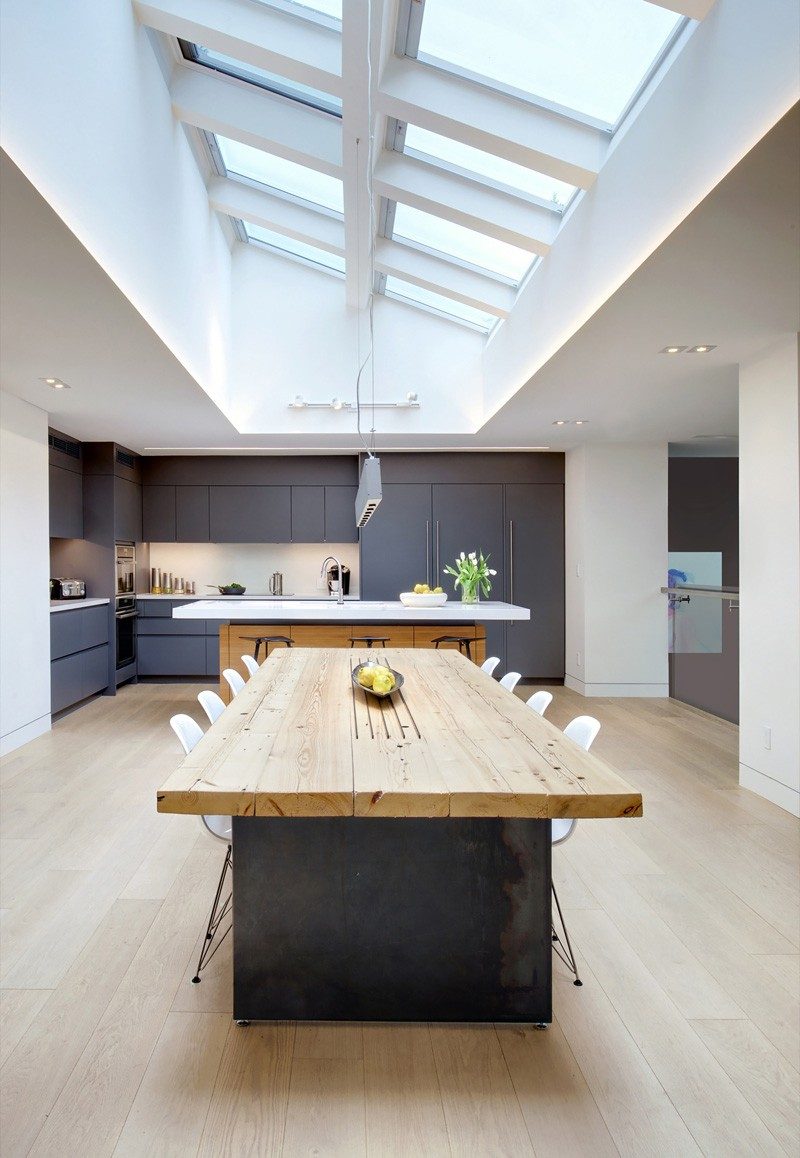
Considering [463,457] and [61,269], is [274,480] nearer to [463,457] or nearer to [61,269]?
[463,457]

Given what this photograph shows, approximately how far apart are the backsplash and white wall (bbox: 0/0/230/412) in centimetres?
339

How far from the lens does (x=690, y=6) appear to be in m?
2.31

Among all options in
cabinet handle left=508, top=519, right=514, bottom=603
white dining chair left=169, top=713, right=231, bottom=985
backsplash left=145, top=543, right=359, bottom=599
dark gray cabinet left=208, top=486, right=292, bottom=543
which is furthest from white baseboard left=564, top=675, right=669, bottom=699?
white dining chair left=169, top=713, right=231, bottom=985

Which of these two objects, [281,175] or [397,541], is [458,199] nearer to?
[281,175]

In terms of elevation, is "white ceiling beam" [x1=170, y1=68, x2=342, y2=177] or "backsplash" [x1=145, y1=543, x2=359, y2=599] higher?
"white ceiling beam" [x1=170, y1=68, x2=342, y2=177]

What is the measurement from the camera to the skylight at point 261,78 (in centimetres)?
366

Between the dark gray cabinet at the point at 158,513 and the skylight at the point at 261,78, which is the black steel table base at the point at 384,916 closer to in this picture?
the skylight at the point at 261,78

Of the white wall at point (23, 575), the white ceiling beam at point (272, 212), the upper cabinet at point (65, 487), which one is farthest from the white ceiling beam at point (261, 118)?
the upper cabinet at point (65, 487)

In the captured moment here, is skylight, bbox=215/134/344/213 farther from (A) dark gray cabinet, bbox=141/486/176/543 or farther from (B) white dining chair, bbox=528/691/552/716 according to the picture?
(A) dark gray cabinet, bbox=141/486/176/543

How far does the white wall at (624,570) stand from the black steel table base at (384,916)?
5.18 m

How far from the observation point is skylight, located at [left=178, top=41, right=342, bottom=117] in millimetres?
3658

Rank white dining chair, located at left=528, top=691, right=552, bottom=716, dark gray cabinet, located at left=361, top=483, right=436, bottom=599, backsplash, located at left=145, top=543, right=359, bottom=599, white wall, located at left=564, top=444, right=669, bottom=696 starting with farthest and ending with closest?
1. backsplash, located at left=145, top=543, right=359, bottom=599
2. dark gray cabinet, located at left=361, top=483, right=436, bottom=599
3. white wall, located at left=564, top=444, right=669, bottom=696
4. white dining chair, located at left=528, top=691, right=552, bottom=716

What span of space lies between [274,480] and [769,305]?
539 cm

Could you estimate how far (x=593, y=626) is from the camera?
691 centimetres
